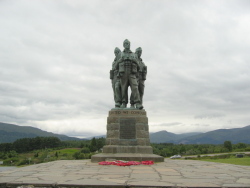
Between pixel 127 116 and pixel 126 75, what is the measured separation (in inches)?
82.4

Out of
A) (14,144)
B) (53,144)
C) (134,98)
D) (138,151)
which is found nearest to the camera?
(138,151)

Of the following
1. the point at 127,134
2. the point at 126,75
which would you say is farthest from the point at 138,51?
the point at 127,134

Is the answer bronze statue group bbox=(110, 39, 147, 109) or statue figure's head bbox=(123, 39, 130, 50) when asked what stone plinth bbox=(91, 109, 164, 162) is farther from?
statue figure's head bbox=(123, 39, 130, 50)

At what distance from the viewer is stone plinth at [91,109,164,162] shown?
1052cm

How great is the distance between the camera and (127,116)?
36.8 feet

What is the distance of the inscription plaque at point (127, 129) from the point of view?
1092 cm

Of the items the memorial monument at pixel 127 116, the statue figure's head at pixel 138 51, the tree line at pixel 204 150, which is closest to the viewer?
the memorial monument at pixel 127 116

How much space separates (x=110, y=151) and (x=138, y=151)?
4.02 ft

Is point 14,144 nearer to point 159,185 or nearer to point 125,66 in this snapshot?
point 125,66

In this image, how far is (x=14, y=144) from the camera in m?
89.9

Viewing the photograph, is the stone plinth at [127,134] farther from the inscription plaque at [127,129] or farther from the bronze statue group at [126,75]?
the bronze statue group at [126,75]

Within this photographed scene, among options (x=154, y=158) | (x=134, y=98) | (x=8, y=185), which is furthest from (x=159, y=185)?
(x=134, y=98)

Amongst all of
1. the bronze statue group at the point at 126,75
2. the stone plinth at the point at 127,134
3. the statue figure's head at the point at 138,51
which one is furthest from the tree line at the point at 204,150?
the stone plinth at the point at 127,134

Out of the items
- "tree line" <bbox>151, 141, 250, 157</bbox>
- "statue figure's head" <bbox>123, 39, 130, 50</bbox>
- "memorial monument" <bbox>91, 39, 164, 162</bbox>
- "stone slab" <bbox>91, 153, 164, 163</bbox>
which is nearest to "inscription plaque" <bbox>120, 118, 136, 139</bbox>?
"memorial monument" <bbox>91, 39, 164, 162</bbox>
